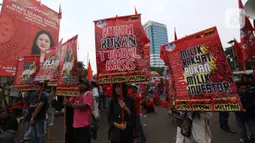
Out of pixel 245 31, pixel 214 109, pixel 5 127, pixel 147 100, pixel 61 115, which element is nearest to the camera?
pixel 214 109

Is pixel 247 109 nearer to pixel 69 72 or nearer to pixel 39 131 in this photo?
pixel 69 72

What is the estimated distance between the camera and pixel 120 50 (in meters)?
2.79

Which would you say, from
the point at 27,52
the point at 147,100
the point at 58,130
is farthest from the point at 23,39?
the point at 147,100

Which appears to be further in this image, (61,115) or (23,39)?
(61,115)

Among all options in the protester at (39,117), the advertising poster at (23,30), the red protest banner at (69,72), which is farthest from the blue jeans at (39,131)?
the advertising poster at (23,30)

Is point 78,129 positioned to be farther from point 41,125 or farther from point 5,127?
point 5,127

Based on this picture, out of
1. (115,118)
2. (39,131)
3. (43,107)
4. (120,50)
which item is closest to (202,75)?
(120,50)

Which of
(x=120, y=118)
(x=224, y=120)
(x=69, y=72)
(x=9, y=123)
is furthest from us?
(x=224, y=120)

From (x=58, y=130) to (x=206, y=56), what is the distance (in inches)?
247

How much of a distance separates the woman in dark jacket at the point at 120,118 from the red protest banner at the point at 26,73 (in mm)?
3522

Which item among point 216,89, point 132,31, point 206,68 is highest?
point 132,31

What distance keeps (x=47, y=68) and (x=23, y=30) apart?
14.0ft

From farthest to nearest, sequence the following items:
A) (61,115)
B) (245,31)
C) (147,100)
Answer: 1. (61,115)
2. (147,100)
3. (245,31)

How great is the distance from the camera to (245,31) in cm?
382
